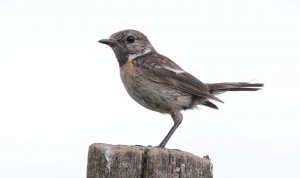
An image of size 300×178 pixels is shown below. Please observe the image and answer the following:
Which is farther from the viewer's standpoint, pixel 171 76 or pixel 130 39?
pixel 130 39

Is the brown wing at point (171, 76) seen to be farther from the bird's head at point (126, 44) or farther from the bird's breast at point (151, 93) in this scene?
the bird's head at point (126, 44)

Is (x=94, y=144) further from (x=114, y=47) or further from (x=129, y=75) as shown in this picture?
(x=114, y=47)

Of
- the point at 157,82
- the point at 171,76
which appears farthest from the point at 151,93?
the point at 171,76

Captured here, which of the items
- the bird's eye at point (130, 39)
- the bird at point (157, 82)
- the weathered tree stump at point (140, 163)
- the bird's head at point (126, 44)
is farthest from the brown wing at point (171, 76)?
the weathered tree stump at point (140, 163)

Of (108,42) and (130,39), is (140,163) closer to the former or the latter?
(108,42)

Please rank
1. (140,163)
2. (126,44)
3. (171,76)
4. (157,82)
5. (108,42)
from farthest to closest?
(126,44) < (108,42) < (171,76) < (157,82) < (140,163)

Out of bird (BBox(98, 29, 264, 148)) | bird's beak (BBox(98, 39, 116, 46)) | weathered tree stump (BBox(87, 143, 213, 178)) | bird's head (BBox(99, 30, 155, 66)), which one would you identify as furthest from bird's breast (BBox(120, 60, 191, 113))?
weathered tree stump (BBox(87, 143, 213, 178))

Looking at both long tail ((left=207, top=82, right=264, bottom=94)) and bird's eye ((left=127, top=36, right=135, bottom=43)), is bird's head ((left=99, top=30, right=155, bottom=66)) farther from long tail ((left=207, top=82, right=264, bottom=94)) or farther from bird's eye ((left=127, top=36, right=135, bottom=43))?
long tail ((left=207, top=82, right=264, bottom=94))
